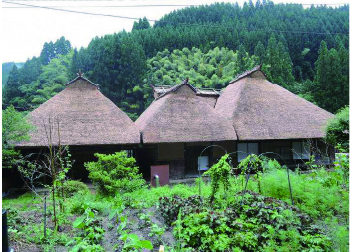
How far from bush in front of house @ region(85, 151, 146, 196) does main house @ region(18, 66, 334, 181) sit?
290 cm

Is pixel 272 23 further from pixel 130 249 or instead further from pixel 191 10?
pixel 130 249

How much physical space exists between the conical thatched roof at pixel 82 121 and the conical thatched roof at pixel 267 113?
20.8 feet

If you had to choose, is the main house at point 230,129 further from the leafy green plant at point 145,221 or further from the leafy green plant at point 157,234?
the leafy green plant at point 157,234

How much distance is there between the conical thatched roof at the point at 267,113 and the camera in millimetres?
14953

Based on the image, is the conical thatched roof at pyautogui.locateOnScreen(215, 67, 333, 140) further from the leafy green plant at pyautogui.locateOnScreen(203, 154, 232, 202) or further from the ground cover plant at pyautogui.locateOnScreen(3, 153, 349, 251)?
the leafy green plant at pyautogui.locateOnScreen(203, 154, 232, 202)

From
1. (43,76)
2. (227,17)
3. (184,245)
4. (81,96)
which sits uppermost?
(227,17)

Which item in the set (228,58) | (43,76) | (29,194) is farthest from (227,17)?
(29,194)

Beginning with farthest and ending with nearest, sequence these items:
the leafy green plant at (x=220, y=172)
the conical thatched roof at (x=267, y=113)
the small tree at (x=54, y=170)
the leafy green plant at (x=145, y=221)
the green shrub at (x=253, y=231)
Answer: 1. the conical thatched roof at (x=267, y=113)
2. the leafy green plant at (x=220, y=172)
3. the small tree at (x=54, y=170)
4. the leafy green plant at (x=145, y=221)
5. the green shrub at (x=253, y=231)

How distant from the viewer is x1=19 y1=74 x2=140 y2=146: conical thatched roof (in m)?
13.0

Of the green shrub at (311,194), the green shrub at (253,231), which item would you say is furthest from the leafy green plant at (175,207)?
the green shrub at (311,194)

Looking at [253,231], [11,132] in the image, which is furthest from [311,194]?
[11,132]

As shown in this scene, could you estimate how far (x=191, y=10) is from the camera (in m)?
58.7

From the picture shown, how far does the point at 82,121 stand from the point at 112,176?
5004 millimetres

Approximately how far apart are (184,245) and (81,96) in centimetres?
1262
